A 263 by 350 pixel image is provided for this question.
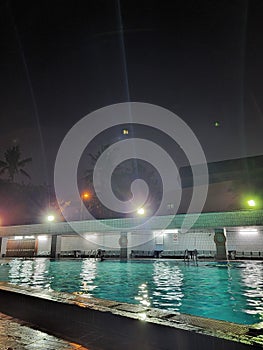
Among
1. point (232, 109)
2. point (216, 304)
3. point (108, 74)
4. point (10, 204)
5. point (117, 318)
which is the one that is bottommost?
point (216, 304)

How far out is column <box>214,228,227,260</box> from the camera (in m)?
21.3

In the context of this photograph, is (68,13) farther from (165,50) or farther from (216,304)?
(216,304)

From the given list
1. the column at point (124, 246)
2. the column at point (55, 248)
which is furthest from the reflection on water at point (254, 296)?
the column at point (55, 248)

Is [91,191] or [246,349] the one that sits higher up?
[91,191]

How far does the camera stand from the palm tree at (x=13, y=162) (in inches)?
1664

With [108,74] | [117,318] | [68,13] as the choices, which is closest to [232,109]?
[108,74]

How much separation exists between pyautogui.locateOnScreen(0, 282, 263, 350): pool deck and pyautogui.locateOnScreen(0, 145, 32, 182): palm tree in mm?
42062

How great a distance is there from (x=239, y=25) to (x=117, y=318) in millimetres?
15531

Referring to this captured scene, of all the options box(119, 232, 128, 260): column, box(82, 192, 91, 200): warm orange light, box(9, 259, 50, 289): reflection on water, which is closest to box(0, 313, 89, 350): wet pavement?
box(9, 259, 50, 289): reflection on water

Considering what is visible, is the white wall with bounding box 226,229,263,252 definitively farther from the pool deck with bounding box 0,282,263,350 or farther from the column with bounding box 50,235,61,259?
the pool deck with bounding box 0,282,263,350

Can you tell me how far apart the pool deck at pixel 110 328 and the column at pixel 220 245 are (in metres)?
19.5

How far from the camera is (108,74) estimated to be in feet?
60.4

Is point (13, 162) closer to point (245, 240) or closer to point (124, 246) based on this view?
point (124, 246)

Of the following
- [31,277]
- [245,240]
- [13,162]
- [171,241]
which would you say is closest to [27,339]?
[31,277]
